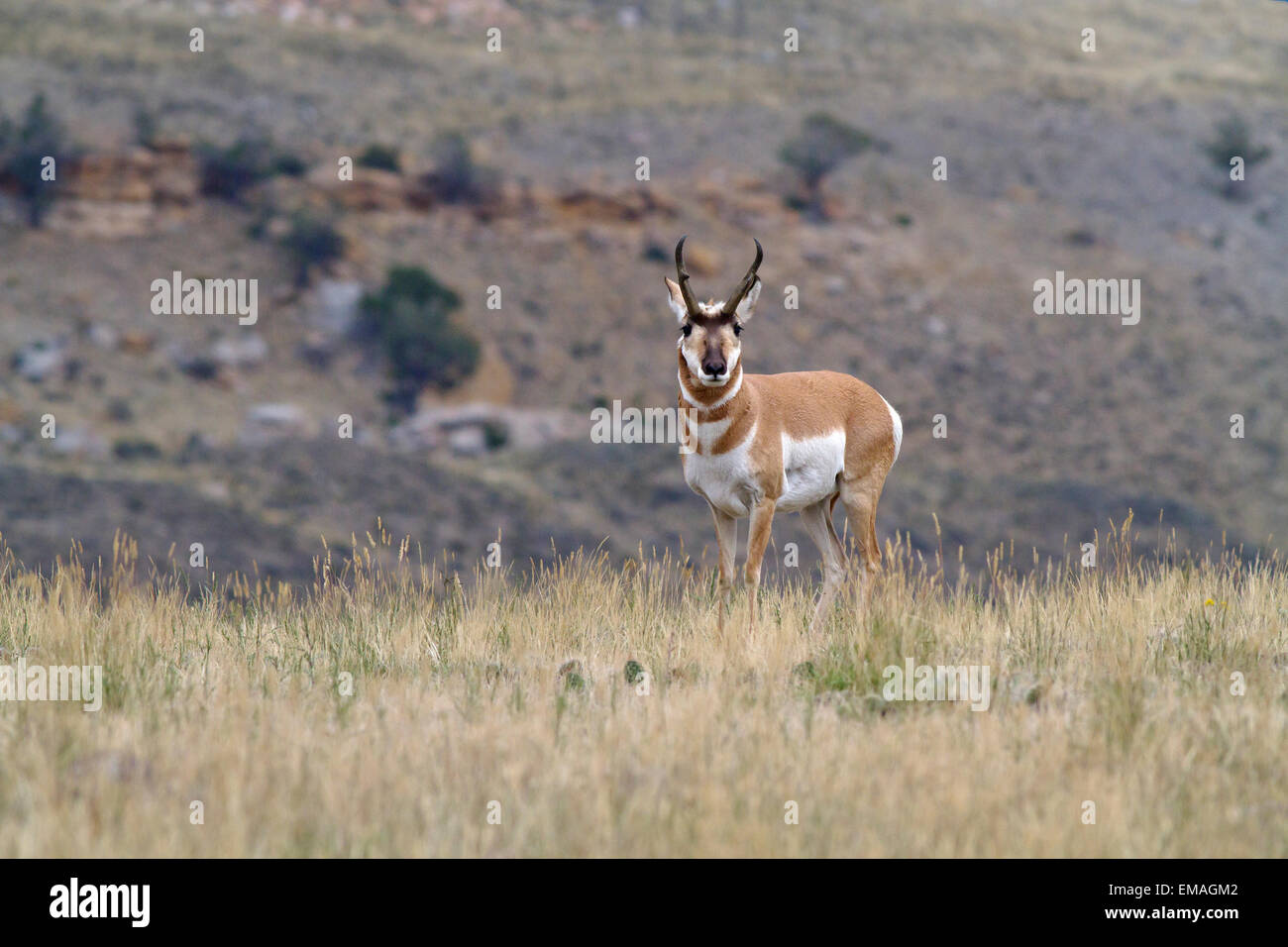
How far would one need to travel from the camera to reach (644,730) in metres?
6.38

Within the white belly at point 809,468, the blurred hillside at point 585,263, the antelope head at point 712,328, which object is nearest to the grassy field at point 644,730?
the white belly at point 809,468

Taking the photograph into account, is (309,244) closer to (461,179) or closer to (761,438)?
(461,179)

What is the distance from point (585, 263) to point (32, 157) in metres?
18.0

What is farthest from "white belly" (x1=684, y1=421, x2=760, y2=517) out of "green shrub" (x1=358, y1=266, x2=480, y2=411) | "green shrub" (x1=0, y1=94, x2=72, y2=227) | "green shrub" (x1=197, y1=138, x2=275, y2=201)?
"green shrub" (x1=197, y1=138, x2=275, y2=201)

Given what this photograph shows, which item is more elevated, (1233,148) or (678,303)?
(1233,148)

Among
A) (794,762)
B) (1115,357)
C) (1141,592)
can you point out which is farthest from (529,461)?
(794,762)

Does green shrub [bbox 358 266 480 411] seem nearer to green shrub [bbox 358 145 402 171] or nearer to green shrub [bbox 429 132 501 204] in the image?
green shrub [bbox 429 132 501 204]

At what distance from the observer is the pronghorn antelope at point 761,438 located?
875 cm

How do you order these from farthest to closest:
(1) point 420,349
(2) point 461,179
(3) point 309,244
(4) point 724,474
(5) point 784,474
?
(2) point 461,179, (3) point 309,244, (1) point 420,349, (5) point 784,474, (4) point 724,474

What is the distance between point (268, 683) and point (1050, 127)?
5244 centimetres

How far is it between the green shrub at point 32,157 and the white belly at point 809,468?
42.5 m

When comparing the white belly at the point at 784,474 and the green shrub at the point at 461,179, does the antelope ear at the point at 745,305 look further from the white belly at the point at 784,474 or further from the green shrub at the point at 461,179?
the green shrub at the point at 461,179

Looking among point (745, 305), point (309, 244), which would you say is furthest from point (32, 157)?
point (745, 305)
